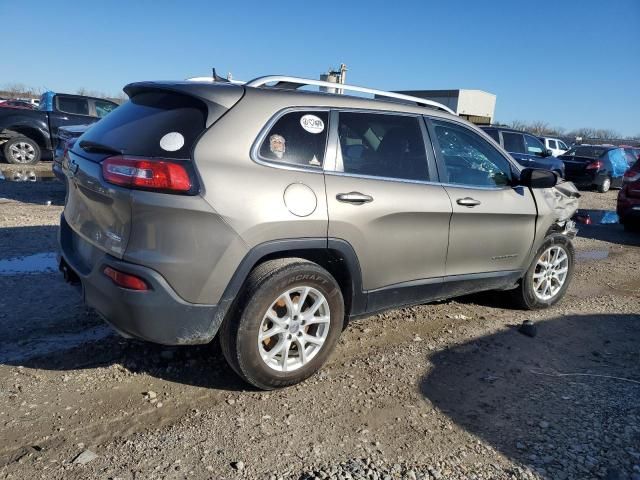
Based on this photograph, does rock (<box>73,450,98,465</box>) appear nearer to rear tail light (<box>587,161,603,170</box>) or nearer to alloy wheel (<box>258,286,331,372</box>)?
alloy wheel (<box>258,286,331,372</box>)

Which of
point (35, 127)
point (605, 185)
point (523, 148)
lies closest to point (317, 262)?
point (35, 127)

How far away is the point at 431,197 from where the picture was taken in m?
3.75

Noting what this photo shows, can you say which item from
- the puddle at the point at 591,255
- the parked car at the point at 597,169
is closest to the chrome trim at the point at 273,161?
the puddle at the point at 591,255

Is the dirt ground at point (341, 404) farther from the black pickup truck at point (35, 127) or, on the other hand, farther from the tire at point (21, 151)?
the tire at point (21, 151)

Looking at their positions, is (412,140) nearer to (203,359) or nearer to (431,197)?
(431,197)

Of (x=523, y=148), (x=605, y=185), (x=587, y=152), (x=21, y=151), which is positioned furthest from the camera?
(x=587, y=152)

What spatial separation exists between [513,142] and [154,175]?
12.2m

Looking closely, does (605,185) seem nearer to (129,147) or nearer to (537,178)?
(537,178)

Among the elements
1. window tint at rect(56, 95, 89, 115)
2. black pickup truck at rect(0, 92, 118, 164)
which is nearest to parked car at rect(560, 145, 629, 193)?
window tint at rect(56, 95, 89, 115)

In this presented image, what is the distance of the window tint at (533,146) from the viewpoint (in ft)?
44.2

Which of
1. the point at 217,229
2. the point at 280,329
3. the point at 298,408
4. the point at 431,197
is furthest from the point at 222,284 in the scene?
the point at 431,197

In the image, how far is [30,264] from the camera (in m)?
5.18

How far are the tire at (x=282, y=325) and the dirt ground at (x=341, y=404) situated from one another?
18cm

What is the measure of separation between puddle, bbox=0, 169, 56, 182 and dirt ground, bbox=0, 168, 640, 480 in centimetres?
706
